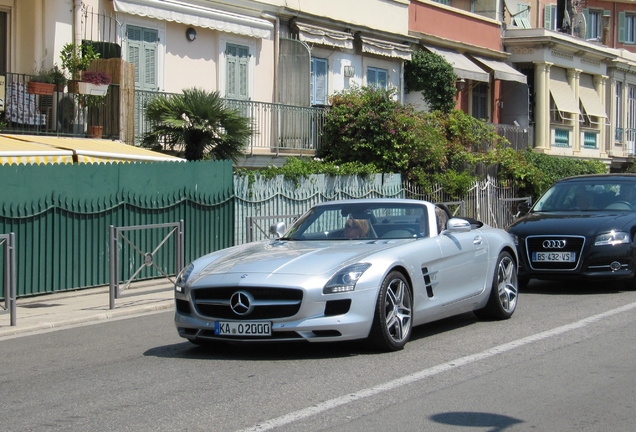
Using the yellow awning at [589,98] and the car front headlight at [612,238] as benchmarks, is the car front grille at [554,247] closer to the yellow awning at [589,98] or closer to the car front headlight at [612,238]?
the car front headlight at [612,238]

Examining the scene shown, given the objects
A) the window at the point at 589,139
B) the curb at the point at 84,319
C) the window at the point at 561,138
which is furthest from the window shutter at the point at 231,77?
the window at the point at 589,139

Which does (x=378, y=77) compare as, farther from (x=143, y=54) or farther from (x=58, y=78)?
(x=58, y=78)

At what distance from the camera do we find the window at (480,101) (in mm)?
34625

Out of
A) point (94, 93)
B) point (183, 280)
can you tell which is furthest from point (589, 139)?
point (183, 280)

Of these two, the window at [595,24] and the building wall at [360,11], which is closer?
the building wall at [360,11]

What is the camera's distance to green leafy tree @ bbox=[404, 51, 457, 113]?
3009 centimetres

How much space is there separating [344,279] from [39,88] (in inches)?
452

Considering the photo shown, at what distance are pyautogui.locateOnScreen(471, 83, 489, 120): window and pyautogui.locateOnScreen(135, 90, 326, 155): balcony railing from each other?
11120 millimetres

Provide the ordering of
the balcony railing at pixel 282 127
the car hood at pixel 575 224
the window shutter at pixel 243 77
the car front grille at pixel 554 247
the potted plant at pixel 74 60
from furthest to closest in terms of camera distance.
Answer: the window shutter at pixel 243 77 → the balcony railing at pixel 282 127 → the potted plant at pixel 74 60 → the car hood at pixel 575 224 → the car front grille at pixel 554 247

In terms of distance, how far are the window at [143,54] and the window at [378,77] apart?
8.88m

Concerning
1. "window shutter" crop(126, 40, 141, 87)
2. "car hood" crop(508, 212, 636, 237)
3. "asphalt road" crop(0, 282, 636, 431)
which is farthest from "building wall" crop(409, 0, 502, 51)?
"asphalt road" crop(0, 282, 636, 431)

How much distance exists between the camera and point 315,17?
25.9m

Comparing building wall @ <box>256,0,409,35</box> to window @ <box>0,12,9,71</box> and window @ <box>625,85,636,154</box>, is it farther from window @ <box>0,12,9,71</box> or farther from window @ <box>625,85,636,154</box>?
window @ <box>625,85,636,154</box>

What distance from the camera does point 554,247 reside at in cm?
1411
